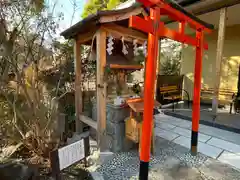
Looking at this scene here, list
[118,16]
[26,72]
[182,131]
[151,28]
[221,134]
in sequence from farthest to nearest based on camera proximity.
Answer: [182,131] → [221,134] → [26,72] → [118,16] → [151,28]

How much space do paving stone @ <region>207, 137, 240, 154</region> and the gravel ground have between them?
565 mm

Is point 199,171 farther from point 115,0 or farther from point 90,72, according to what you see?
point 115,0

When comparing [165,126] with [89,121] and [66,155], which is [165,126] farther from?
[66,155]

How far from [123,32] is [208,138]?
2.68 meters

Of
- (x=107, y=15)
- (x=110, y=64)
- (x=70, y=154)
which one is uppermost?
(x=107, y=15)

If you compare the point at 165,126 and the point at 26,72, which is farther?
the point at 165,126

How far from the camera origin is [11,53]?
2160 mm

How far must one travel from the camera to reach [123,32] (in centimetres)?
253

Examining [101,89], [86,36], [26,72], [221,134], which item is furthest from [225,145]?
[26,72]

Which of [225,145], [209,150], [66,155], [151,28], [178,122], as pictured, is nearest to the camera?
[151,28]

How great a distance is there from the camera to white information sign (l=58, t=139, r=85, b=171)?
1856 mm

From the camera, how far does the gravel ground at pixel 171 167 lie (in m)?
2.09

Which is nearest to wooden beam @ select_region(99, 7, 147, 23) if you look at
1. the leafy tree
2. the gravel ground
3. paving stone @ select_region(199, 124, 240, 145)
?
the leafy tree

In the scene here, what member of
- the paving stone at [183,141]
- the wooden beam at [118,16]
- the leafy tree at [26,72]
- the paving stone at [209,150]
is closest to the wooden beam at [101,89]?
the wooden beam at [118,16]
